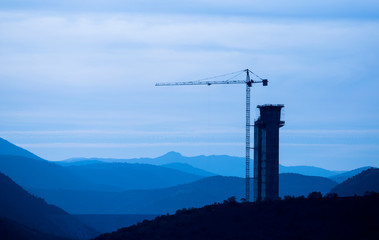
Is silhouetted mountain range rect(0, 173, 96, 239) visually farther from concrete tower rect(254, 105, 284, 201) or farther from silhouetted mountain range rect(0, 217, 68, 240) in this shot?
concrete tower rect(254, 105, 284, 201)

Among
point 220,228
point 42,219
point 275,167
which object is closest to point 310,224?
point 220,228

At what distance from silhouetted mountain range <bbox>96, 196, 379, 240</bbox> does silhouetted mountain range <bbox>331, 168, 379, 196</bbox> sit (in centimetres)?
9120

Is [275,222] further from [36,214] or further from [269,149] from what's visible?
[36,214]

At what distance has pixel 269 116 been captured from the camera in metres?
87.4

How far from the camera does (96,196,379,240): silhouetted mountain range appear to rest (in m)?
52.4

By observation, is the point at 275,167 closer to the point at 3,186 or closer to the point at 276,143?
the point at 276,143

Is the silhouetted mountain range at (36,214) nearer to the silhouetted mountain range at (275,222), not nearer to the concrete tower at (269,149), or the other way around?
the concrete tower at (269,149)

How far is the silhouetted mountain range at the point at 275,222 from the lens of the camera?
52.4 m

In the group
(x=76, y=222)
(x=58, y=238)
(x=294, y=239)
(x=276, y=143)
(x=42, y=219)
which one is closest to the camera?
(x=294, y=239)

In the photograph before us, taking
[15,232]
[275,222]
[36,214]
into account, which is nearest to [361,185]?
[36,214]

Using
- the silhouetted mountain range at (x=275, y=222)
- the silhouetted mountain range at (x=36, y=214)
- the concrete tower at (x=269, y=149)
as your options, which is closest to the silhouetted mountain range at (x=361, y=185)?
the silhouetted mountain range at (x=36, y=214)

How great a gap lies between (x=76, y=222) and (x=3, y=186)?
19991mm

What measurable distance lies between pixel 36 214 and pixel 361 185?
74516 millimetres

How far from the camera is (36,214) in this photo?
153250 millimetres
